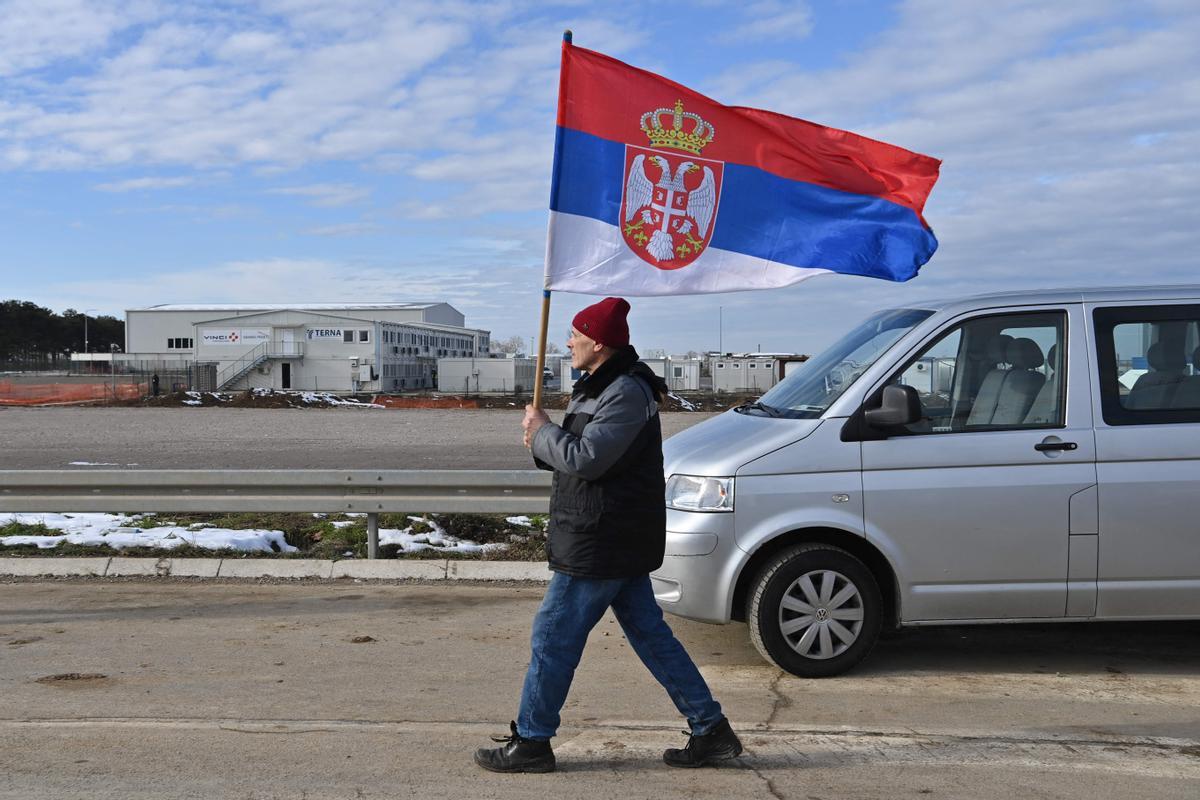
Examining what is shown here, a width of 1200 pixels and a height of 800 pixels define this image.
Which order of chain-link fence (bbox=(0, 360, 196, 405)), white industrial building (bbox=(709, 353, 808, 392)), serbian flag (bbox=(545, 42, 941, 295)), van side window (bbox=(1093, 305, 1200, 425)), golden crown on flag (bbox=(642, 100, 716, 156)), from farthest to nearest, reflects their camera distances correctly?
1. white industrial building (bbox=(709, 353, 808, 392))
2. chain-link fence (bbox=(0, 360, 196, 405))
3. van side window (bbox=(1093, 305, 1200, 425))
4. golden crown on flag (bbox=(642, 100, 716, 156))
5. serbian flag (bbox=(545, 42, 941, 295))

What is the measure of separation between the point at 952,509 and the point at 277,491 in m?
5.45

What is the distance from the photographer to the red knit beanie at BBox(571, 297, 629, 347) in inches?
163

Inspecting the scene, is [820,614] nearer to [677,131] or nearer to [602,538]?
[602,538]

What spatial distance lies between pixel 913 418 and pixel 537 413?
2422 mm

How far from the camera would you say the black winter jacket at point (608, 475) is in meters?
3.99

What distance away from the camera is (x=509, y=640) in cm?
654

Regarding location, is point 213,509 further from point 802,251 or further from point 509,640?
point 802,251

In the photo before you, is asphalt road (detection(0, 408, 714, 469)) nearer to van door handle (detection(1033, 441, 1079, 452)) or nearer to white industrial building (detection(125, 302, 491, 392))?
van door handle (detection(1033, 441, 1079, 452))

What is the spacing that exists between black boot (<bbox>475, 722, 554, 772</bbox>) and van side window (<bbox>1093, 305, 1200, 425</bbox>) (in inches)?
140

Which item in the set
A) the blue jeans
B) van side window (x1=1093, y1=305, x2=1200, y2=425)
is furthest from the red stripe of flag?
the blue jeans

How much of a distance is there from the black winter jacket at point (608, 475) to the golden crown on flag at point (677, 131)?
1827 mm

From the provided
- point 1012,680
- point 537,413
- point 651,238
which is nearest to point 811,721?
point 1012,680

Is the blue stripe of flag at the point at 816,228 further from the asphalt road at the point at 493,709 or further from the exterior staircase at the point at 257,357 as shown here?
the exterior staircase at the point at 257,357

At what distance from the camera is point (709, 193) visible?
5.63 m
